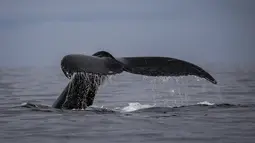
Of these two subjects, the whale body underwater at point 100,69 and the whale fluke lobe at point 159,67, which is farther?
the whale fluke lobe at point 159,67

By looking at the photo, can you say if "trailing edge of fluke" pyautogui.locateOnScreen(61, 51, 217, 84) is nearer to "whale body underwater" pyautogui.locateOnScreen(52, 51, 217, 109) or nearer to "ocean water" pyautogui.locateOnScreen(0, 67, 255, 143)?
"whale body underwater" pyautogui.locateOnScreen(52, 51, 217, 109)

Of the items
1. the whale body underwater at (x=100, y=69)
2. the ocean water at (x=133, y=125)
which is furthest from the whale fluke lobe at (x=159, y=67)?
the ocean water at (x=133, y=125)

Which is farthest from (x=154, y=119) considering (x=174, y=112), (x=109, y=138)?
(x=109, y=138)

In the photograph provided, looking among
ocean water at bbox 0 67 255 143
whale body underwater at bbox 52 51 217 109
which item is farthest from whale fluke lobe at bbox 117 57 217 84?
ocean water at bbox 0 67 255 143

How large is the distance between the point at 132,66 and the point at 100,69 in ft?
2.81

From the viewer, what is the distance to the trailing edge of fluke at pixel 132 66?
26.0ft

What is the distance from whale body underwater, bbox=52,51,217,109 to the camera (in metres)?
7.89

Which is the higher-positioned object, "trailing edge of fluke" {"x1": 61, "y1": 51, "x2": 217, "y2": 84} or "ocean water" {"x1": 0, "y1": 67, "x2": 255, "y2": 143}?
"trailing edge of fluke" {"x1": 61, "y1": 51, "x2": 217, "y2": 84}

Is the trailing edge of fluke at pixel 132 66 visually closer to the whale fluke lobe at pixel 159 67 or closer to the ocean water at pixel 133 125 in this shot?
the whale fluke lobe at pixel 159 67

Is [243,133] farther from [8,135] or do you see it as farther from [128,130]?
[8,135]

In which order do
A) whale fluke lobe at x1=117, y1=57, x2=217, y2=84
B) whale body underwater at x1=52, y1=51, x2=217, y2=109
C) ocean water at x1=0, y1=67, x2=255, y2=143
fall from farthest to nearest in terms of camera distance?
whale fluke lobe at x1=117, y1=57, x2=217, y2=84
ocean water at x1=0, y1=67, x2=255, y2=143
whale body underwater at x1=52, y1=51, x2=217, y2=109

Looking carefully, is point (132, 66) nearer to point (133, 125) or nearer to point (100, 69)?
point (100, 69)

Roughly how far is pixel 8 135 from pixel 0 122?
1715mm

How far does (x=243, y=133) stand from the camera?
8.34 m
